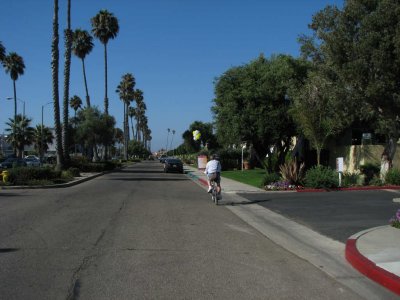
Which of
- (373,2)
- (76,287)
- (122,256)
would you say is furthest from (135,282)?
(373,2)

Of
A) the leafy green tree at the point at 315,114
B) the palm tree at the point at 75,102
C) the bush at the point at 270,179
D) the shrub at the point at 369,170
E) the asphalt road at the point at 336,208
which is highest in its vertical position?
the palm tree at the point at 75,102

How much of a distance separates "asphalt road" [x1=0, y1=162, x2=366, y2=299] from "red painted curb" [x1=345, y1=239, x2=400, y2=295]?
54 cm

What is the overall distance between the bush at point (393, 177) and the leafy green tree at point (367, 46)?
18.0ft

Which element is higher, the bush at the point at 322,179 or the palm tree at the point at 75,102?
the palm tree at the point at 75,102

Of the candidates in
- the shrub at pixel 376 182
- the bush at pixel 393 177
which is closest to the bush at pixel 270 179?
the shrub at pixel 376 182

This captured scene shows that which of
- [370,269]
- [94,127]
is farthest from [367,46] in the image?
[94,127]

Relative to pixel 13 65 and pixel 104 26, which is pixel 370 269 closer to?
pixel 104 26

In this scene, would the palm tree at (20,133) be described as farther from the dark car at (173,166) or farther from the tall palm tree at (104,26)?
the dark car at (173,166)

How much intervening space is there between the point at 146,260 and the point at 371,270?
11.4 ft

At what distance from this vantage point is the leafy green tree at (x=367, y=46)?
14.2m

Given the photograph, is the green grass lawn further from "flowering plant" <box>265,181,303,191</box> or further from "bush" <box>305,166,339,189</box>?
"bush" <box>305,166,339,189</box>

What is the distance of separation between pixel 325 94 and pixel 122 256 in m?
16.1

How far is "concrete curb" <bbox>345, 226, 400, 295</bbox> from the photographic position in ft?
21.5

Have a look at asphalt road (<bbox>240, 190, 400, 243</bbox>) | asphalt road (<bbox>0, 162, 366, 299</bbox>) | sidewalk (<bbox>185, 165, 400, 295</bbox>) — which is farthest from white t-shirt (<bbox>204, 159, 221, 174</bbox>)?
sidewalk (<bbox>185, 165, 400, 295</bbox>)
